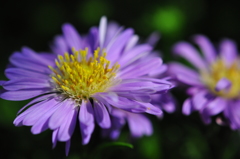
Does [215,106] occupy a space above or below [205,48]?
below

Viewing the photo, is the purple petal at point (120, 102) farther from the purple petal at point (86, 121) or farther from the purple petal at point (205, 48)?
the purple petal at point (205, 48)

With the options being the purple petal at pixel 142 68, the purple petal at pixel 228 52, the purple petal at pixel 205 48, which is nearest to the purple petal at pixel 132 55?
the purple petal at pixel 142 68

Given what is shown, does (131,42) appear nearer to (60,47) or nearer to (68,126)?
(60,47)

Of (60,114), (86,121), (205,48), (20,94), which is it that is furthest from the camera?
(205,48)

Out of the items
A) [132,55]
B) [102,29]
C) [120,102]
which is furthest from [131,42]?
[120,102]

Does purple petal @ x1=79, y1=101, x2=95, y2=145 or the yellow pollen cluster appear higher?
purple petal @ x1=79, y1=101, x2=95, y2=145

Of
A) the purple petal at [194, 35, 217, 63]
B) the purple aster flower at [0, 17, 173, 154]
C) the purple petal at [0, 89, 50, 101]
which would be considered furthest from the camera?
the purple petal at [194, 35, 217, 63]

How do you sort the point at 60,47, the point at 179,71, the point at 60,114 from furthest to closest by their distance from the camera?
the point at 179,71, the point at 60,47, the point at 60,114

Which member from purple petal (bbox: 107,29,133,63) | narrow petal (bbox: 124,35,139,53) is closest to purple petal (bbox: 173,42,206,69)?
narrow petal (bbox: 124,35,139,53)

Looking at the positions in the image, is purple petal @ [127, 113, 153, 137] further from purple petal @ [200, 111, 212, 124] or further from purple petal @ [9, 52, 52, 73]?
purple petal @ [9, 52, 52, 73]
